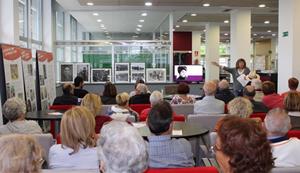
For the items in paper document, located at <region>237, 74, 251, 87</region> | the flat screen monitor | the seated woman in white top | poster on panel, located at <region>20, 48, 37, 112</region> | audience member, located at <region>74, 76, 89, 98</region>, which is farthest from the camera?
the flat screen monitor

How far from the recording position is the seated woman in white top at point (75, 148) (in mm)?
3184

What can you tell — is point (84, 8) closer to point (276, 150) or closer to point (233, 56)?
point (233, 56)

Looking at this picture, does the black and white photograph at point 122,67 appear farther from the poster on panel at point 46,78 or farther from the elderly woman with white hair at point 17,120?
the elderly woman with white hair at point 17,120

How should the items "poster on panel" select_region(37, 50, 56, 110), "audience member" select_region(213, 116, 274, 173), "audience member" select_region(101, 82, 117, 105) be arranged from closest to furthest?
"audience member" select_region(213, 116, 274, 173)
"audience member" select_region(101, 82, 117, 105)
"poster on panel" select_region(37, 50, 56, 110)

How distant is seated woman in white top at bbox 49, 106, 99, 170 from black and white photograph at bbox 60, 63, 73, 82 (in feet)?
31.7

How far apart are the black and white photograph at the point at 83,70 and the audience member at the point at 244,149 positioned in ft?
37.2

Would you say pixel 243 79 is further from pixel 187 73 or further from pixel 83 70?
pixel 83 70

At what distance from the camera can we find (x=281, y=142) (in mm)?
3119

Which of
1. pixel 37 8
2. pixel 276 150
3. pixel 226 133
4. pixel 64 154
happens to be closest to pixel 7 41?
pixel 37 8

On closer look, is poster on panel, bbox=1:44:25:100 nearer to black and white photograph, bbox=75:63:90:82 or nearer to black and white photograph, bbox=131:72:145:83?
black and white photograph, bbox=75:63:90:82

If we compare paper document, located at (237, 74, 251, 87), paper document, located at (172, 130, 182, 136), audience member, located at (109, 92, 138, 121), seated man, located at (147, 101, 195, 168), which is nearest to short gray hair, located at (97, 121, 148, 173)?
seated man, located at (147, 101, 195, 168)

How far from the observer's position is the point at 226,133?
1839 mm

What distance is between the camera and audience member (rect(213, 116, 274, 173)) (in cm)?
175

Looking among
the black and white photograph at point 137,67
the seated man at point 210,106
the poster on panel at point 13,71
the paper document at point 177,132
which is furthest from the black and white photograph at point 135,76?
the paper document at point 177,132
